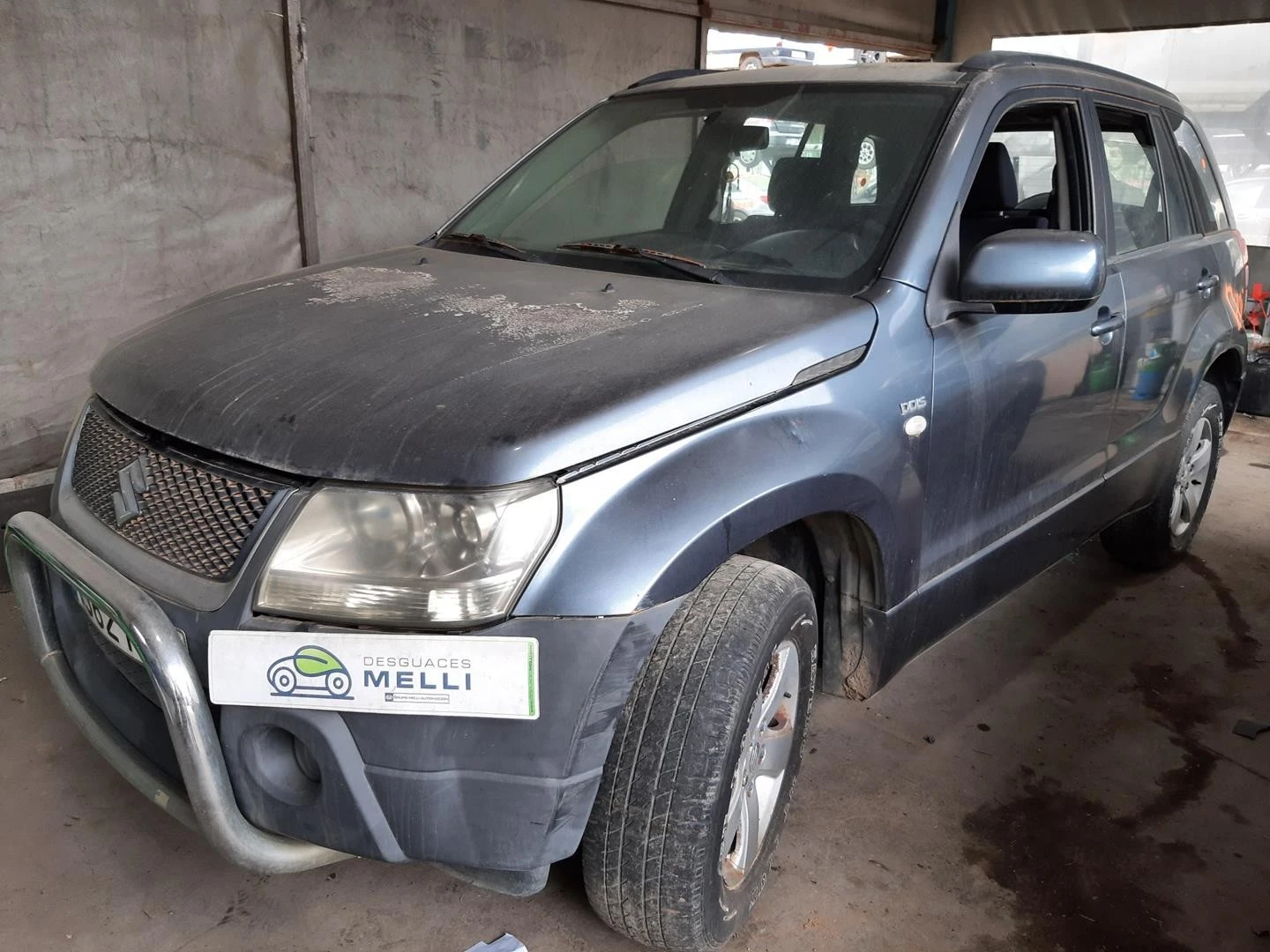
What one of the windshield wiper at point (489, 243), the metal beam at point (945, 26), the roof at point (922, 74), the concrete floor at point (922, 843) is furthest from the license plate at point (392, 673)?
the metal beam at point (945, 26)

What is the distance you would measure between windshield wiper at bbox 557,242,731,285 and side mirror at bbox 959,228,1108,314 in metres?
A: 0.52

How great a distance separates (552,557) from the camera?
1.45 meters

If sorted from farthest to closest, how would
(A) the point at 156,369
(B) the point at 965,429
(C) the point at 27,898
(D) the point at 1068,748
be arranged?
(D) the point at 1068,748, (B) the point at 965,429, (C) the point at 27,898, (A) the point at 156,369

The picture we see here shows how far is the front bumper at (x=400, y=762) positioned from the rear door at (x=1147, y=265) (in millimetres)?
1979

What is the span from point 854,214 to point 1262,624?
2.30 metres

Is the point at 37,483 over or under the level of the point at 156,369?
under

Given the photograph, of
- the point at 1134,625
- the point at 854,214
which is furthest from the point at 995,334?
the point at 1134,625

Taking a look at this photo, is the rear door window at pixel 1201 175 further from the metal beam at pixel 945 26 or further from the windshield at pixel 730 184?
the metal beam at pixel 945 26

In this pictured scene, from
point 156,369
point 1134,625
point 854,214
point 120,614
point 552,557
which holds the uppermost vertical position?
point 854,214

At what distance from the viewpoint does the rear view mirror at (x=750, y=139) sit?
2598 mm

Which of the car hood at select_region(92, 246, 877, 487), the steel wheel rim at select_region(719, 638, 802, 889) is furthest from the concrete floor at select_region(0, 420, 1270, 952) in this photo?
the car hood at select_region(92, 246, 877, 487)

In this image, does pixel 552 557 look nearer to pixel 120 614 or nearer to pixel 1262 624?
pixel 120 614

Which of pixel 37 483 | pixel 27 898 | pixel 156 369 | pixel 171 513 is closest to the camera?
pixel 171 513

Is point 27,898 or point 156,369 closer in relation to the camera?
point 156,369
